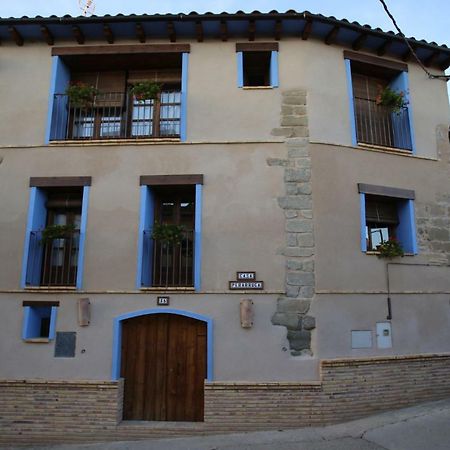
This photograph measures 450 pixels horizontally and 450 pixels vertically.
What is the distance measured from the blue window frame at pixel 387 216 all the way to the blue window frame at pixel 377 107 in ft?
3.65

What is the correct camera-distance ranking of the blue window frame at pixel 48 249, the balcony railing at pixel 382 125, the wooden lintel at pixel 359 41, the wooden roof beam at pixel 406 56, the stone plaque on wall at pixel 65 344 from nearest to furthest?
the stone plaque on wall at pixel 65 344 → the blue window frame at pixel 48 249 → the wooden lintel at pixel 359 41 → the balcony railing at pixel 382 125 → the wooden roof beam at pixel 406 56

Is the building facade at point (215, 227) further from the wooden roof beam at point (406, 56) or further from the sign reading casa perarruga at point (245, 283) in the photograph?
the wooden roof beam at point (406, 56)

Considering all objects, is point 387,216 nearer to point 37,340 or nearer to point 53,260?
point 53,260

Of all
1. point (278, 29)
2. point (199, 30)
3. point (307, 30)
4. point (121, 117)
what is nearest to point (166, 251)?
point (121, 117)

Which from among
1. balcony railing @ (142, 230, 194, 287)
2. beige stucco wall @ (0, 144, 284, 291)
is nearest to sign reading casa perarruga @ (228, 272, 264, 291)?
beige stucco wall @ (0, 144, 284, 291)

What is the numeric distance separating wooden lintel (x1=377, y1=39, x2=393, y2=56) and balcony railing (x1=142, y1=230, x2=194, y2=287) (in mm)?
5826

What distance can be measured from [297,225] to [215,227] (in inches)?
61.7

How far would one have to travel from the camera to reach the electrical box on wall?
819 cm

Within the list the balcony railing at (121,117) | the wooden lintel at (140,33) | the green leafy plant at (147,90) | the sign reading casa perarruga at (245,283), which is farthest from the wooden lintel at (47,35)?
the sign reading casa perarruga at (245,283)

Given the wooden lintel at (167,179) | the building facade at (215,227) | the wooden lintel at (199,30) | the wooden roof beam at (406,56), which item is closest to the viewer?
the building facade at (215,227)

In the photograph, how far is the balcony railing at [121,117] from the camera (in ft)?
30.6

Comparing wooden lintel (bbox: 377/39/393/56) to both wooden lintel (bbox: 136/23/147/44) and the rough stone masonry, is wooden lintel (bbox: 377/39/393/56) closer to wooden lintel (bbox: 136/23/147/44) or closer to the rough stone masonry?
the rough stone masonry

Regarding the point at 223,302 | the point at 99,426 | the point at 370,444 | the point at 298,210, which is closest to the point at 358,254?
the point at 298,210

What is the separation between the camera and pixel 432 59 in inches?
389
